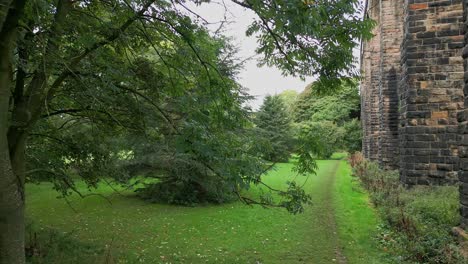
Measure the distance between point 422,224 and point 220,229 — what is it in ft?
15.0

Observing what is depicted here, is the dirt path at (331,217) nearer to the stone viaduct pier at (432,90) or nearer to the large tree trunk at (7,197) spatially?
the stone viaduct pier at (432,90)

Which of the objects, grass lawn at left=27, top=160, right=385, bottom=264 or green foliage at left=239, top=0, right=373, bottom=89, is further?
grass lawn at left=27, top=160, right=385, bottom=264

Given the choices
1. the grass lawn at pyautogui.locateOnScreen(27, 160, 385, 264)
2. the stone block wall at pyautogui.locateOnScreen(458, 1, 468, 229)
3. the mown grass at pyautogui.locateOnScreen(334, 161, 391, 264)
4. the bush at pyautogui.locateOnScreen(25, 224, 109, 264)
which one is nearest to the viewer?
the stone block wall at pyautogui.locateOnScreen(458, 1, 468, 229)

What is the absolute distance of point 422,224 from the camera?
7.03 m

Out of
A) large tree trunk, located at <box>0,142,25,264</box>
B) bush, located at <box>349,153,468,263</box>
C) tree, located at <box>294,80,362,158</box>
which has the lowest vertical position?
bush, located at <box>349,153,468,263</box>

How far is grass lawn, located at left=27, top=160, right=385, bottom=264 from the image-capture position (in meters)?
7.29

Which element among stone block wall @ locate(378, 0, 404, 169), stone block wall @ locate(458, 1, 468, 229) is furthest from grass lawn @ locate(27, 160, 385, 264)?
stone block wall @ locate(378, 0, 404, 169)

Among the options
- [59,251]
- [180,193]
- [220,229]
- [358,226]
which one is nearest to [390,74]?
[358,226]

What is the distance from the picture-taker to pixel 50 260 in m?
6.36

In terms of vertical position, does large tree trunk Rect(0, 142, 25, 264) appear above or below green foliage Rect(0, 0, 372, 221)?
below

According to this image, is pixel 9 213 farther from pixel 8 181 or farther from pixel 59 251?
pixel 59 251

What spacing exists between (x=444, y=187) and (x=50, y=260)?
828 centimetres

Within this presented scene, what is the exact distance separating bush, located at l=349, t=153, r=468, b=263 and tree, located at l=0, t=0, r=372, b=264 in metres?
2.81

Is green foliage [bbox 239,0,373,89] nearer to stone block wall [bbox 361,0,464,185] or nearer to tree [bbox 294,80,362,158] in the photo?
stone block wall [bbox 361,0,464,185]
